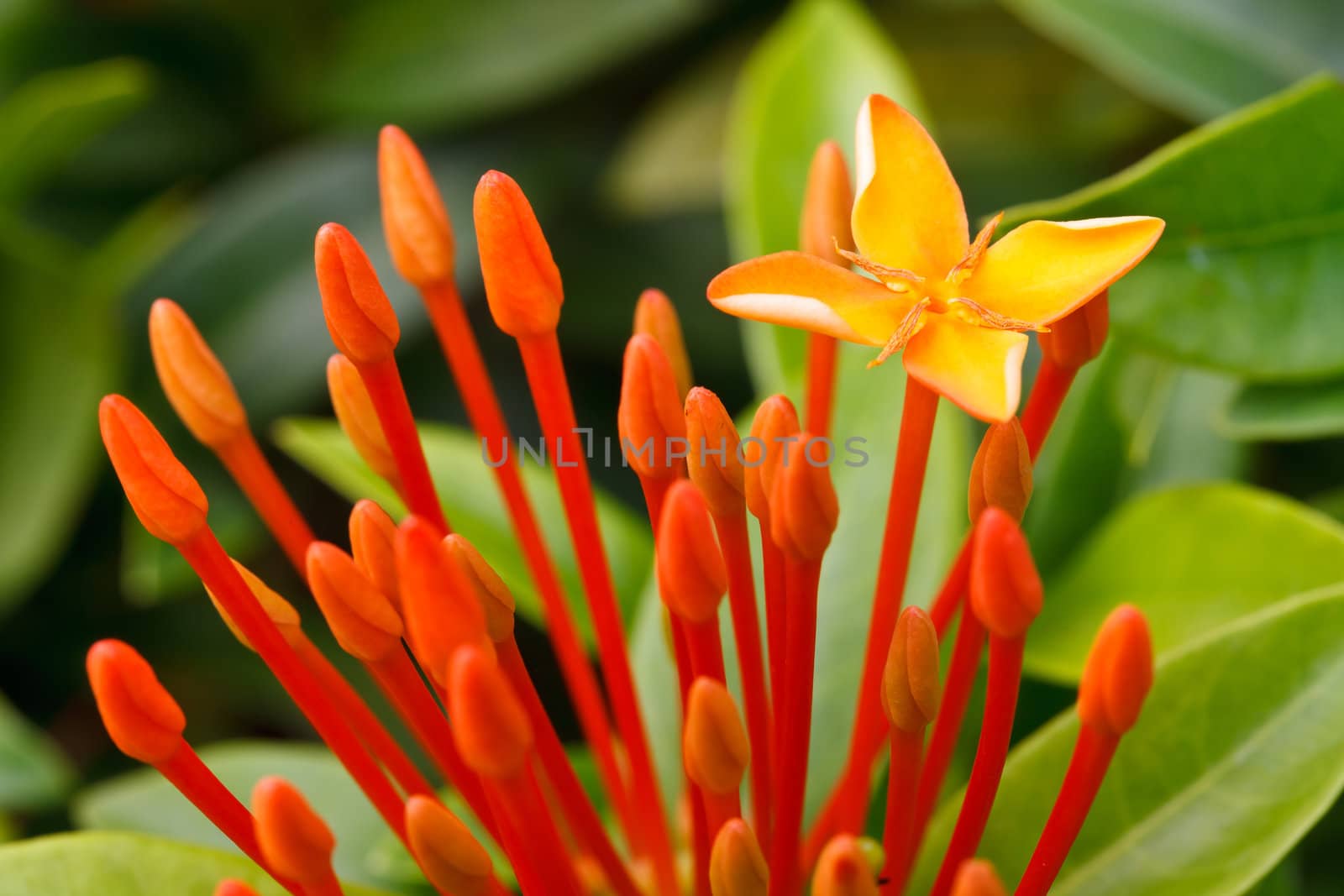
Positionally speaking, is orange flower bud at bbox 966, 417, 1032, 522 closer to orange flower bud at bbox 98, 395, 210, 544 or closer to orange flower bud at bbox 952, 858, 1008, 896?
orange flower bud at bbox 952, 858, 1008, 896

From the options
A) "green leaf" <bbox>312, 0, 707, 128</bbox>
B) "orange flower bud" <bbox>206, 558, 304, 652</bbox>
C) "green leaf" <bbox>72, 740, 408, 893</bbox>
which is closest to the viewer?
"orange flower bud" <bbox>206, 558, 304, 652</bbox>

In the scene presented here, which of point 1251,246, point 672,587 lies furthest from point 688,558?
point 1251,246

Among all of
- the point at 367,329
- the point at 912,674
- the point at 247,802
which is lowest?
the point at 247,802

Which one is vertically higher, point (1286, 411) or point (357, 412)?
point (357, 412)

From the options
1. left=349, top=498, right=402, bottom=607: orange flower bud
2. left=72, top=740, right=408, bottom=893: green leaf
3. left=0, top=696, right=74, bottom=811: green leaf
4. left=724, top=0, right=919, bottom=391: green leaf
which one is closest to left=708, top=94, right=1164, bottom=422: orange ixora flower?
left=349, top=498, right=402, bottom=607: orange flower bud

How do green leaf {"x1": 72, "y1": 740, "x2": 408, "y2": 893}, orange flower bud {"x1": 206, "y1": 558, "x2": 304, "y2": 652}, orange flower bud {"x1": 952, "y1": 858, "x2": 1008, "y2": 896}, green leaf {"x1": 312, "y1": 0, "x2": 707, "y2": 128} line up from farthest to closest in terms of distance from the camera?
green leaf {"x1": 312, "y1": 0, "x2": 707, "y2": 128} < green leaf {"x1": 72, "y1": 740, "x2": 408, "y2": 893} < orange flower bud {"x1": 206, "y1": 558, "x2": 304, "y2": 652} < orange flower bud {"x1": 952, "y1": 858, "x2": 1008, "y2": 896}

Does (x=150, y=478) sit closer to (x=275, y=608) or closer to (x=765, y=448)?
(x=275, y=608)
